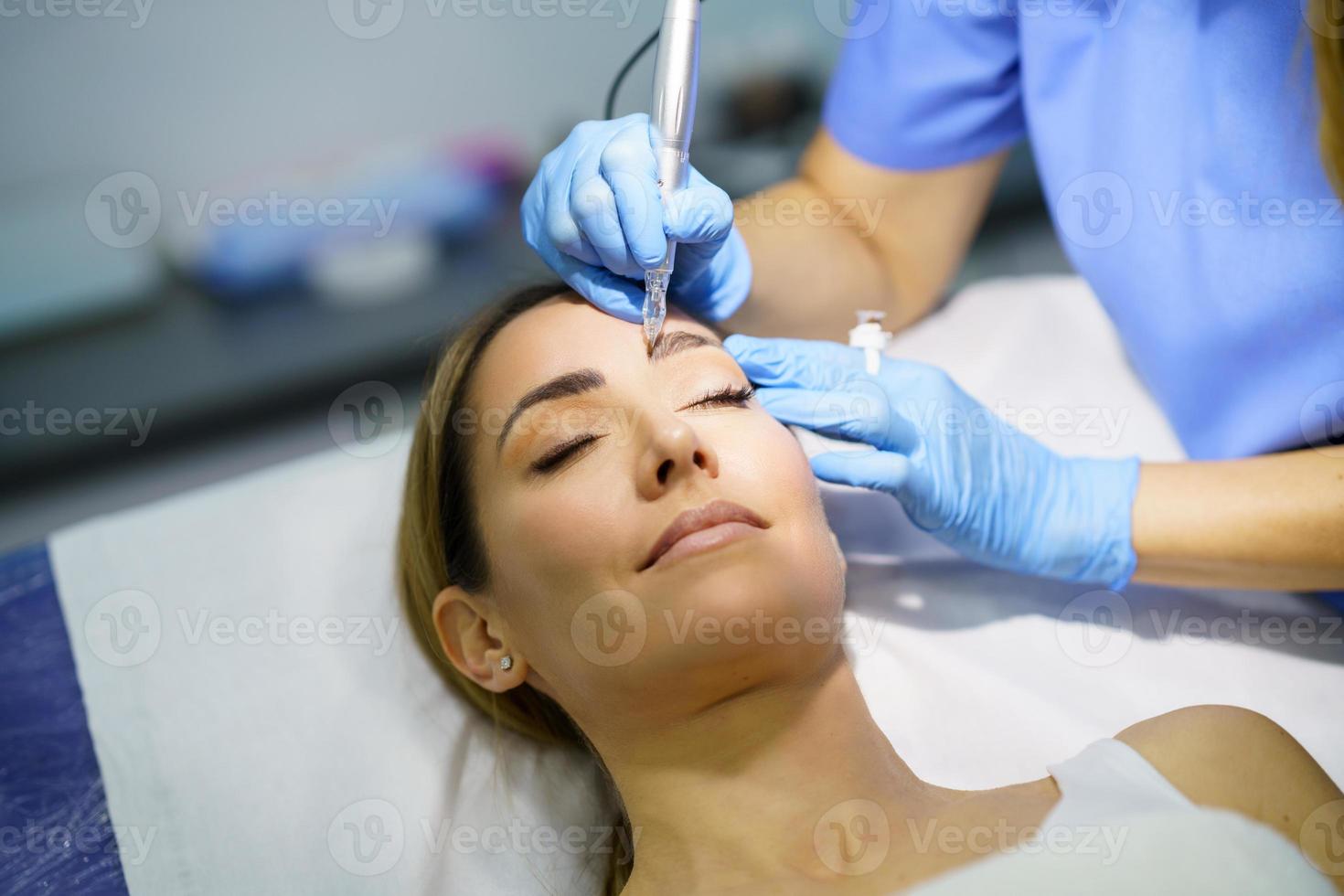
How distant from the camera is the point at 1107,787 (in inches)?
42.3

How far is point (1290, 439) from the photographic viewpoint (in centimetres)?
132

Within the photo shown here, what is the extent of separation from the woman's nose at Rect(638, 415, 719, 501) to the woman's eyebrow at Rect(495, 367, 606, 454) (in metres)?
0.10

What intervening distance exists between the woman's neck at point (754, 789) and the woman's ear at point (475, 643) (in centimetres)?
18

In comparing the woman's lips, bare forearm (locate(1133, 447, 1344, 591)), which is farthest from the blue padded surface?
bare forearm (locate(1133, 447, 1344, 591))

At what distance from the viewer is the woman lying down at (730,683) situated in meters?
1.00

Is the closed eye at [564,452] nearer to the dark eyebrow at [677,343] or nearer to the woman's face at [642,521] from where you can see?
the woman's face at [642,521]

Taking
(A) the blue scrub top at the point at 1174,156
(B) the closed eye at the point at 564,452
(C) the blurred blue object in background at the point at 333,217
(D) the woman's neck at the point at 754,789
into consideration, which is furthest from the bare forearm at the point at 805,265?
(C) the blurred blue object in background at the point at 333,217

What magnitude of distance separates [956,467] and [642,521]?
0.48m

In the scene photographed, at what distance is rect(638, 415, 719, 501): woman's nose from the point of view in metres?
1.01

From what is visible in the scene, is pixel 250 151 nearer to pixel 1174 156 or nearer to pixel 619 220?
pixel 619 220

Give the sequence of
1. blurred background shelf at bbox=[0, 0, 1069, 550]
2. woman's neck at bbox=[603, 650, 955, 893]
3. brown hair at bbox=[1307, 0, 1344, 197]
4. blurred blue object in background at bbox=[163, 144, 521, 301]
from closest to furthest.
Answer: brown hair at bbox=[1307, 0, 1344, 197] < woman's neck at bbox=[603, 650, 955, 893] < blurred background shelf at bbox=[0, 0, 1069, 550] < blurred blue object in background at bbox=[163, 144, 521, 301]

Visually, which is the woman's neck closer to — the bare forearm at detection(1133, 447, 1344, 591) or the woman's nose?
the woman's nose

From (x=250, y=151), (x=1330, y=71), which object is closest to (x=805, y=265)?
(x=1330, y=71)

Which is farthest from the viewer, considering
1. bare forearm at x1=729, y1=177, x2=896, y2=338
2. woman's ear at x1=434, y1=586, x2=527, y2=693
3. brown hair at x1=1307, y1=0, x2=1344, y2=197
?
bare forearm at x1=729, y1=177, x2=896, y2=338
